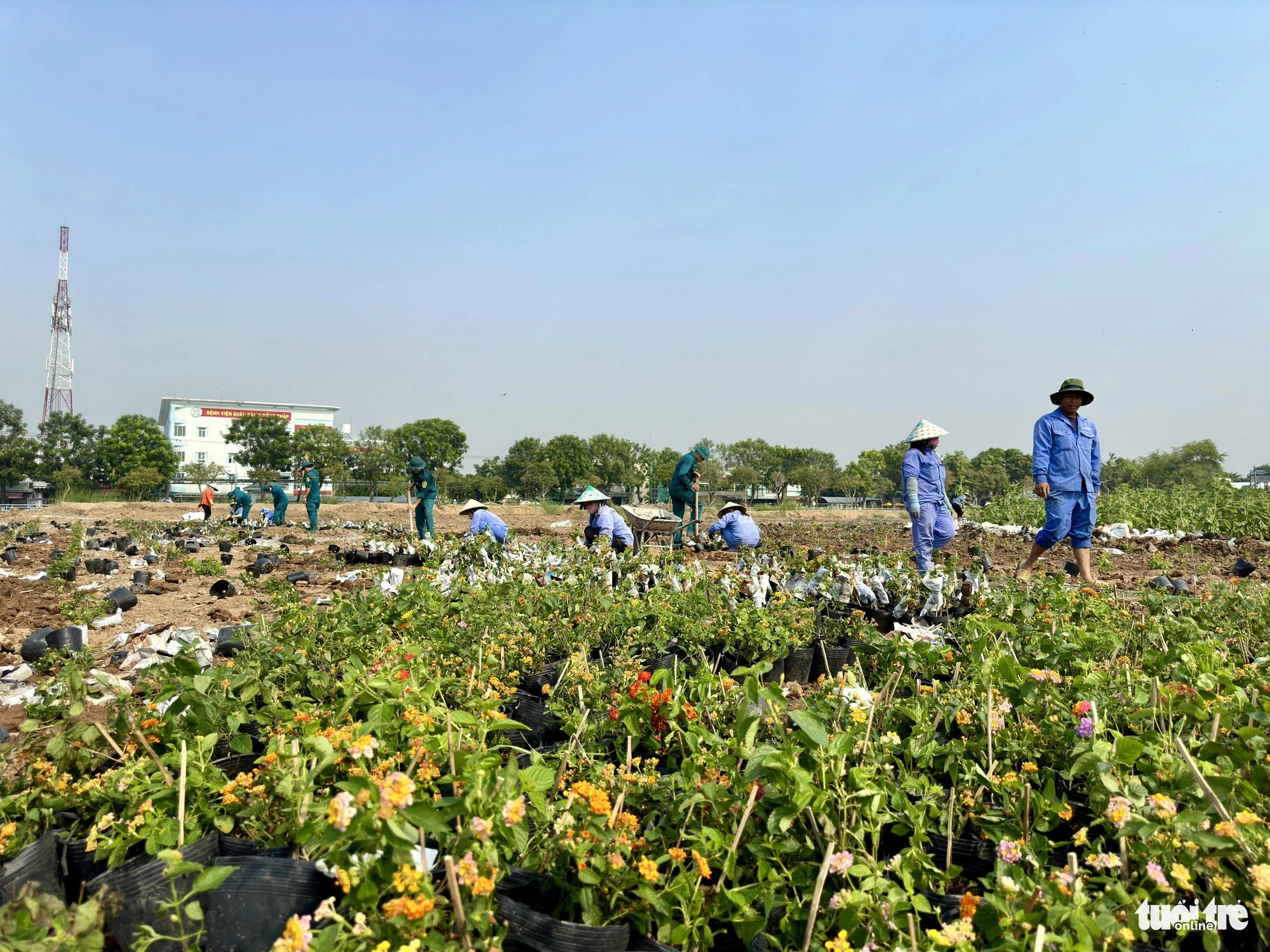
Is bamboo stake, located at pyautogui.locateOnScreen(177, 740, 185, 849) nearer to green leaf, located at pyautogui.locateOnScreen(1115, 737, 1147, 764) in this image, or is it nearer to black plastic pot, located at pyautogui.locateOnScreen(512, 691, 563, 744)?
black plastic pot, located at pyautogui.locateOnScreen(512, 691, 563, 744)

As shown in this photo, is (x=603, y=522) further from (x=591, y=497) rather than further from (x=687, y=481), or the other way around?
(x=687, y=481)

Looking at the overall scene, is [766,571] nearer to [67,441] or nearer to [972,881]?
[972,881]

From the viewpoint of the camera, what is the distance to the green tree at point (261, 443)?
60406 mm

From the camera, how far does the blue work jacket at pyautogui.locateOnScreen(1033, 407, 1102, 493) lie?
6.16 metres

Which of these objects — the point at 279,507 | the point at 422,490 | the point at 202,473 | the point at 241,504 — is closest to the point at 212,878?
the point at 422,490

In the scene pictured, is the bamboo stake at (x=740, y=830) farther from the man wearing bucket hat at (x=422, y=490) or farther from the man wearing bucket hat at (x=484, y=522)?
the man wearing bucket hat at (x=422, y=490)

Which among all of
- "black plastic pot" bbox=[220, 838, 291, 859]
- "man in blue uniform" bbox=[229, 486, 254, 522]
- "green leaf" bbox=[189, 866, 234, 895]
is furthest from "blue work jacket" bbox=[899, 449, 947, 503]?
"man in blue uniform" bbox=[229, 486, 254, 522]

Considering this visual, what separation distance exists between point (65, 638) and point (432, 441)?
195ft

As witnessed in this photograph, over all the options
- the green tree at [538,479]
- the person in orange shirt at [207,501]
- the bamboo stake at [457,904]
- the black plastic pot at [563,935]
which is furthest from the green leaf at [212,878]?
the green tree at [538,479]

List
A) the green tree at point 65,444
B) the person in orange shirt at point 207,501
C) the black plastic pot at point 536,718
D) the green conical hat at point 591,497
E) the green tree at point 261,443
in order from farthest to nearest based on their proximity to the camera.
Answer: the green tree at point 261,443 < the green tree at point 65,444 < the person in orange shirt at point 207,501 < the green conical hat at point 591,497 < the black plastic pot at point 536,718

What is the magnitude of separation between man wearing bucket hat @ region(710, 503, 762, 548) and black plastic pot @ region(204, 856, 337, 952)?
6400 millimetres

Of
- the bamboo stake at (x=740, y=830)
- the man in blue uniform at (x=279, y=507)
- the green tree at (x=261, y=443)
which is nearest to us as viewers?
the bamboo stake at (x=740, y=830)

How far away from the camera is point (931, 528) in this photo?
21.1ft

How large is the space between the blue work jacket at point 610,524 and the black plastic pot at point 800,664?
10.7 feet
